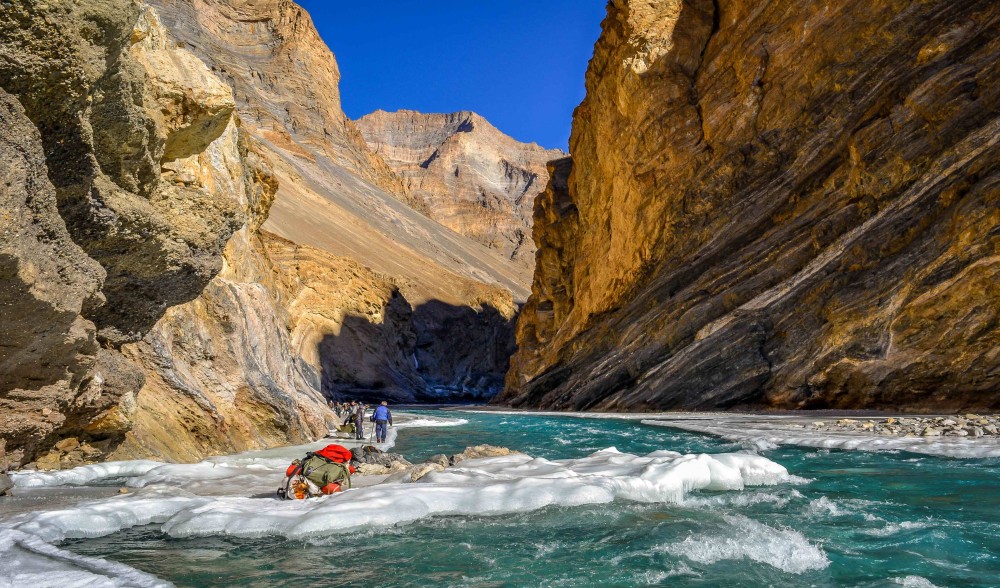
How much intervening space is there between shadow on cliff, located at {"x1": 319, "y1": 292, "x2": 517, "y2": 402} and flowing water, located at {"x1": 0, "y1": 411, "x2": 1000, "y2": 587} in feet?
128

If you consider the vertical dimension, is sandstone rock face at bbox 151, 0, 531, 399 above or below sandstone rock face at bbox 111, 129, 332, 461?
above

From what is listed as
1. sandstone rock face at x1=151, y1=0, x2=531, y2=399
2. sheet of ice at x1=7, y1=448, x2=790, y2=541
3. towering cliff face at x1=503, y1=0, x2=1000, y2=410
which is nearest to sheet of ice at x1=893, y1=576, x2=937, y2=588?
sheet of ice at x1=7, y1=448, x2=790, y2=541

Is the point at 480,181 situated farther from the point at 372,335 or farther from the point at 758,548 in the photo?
the point at 758,548

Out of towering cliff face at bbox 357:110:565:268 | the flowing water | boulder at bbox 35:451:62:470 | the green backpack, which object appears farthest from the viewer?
towering cliff face at bbox 357:110:565:268

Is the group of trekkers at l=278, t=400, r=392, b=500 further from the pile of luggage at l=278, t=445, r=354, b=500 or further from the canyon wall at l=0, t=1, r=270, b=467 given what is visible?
the canyon wall at l=0, t=1, r=270, b=467

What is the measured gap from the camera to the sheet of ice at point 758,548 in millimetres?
5180

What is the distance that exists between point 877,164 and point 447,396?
1760 inches

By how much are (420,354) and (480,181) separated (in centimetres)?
11776

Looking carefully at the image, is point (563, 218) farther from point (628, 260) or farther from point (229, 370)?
→ point (229, 370)

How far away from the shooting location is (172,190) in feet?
30.7

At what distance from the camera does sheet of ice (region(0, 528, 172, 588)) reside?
166 inches

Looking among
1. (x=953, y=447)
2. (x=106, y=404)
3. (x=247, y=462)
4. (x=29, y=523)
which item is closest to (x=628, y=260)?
(x=953, y=447)

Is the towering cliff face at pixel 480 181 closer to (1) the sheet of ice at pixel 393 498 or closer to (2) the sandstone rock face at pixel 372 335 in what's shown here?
(2) the sandstone rock face at pixel 372 335

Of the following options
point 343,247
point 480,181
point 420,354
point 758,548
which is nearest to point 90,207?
point 758,548
